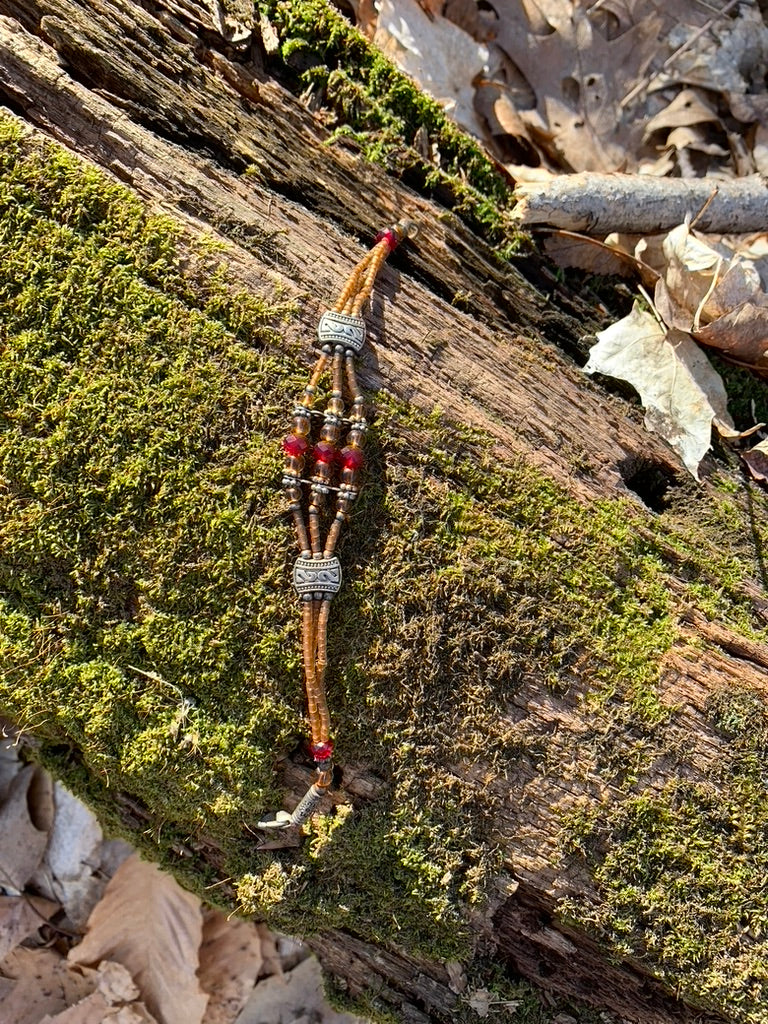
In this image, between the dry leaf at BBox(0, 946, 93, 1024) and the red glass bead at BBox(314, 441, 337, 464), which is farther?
the dry leaf at BBox(0, 946, 93, 1024)

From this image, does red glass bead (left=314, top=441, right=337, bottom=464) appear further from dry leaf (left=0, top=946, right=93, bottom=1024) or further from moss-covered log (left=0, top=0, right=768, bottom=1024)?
dry leaf (left=0, top=946, right=93, bottom=1024)

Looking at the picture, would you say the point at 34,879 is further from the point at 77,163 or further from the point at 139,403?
the point at 77,163

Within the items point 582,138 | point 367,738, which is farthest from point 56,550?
point 582,138

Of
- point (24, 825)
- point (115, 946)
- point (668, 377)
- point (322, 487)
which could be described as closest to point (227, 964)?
point (115, 946)

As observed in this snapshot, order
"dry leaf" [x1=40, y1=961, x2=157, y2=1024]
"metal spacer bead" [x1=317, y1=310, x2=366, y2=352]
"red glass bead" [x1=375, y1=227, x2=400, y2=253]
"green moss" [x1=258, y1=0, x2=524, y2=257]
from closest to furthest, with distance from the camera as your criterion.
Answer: "metal spacer bead" [x1=317, y1=310, x2=366, y2=352] → "red glass bead" [x1=375, y1=227, x2=400, y2=253] → "green moss" [x1=258, y1=0, x2=524, y2=257] → "dry leaf" [x1=40, y1=961, x2=157, y2=1024]

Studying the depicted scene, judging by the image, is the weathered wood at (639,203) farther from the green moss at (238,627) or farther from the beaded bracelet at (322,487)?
the green moss at (238,627)

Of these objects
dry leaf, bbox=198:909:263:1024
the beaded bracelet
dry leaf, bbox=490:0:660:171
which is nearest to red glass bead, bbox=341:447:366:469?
the beaded bracelet

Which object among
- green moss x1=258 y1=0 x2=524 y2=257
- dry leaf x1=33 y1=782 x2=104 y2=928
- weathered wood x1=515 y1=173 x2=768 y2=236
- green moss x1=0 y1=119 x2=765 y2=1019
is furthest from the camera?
dry leaf x1=33 y1=782 x2=104 y2=928

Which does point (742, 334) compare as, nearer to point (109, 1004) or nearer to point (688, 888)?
point (688, 888)
